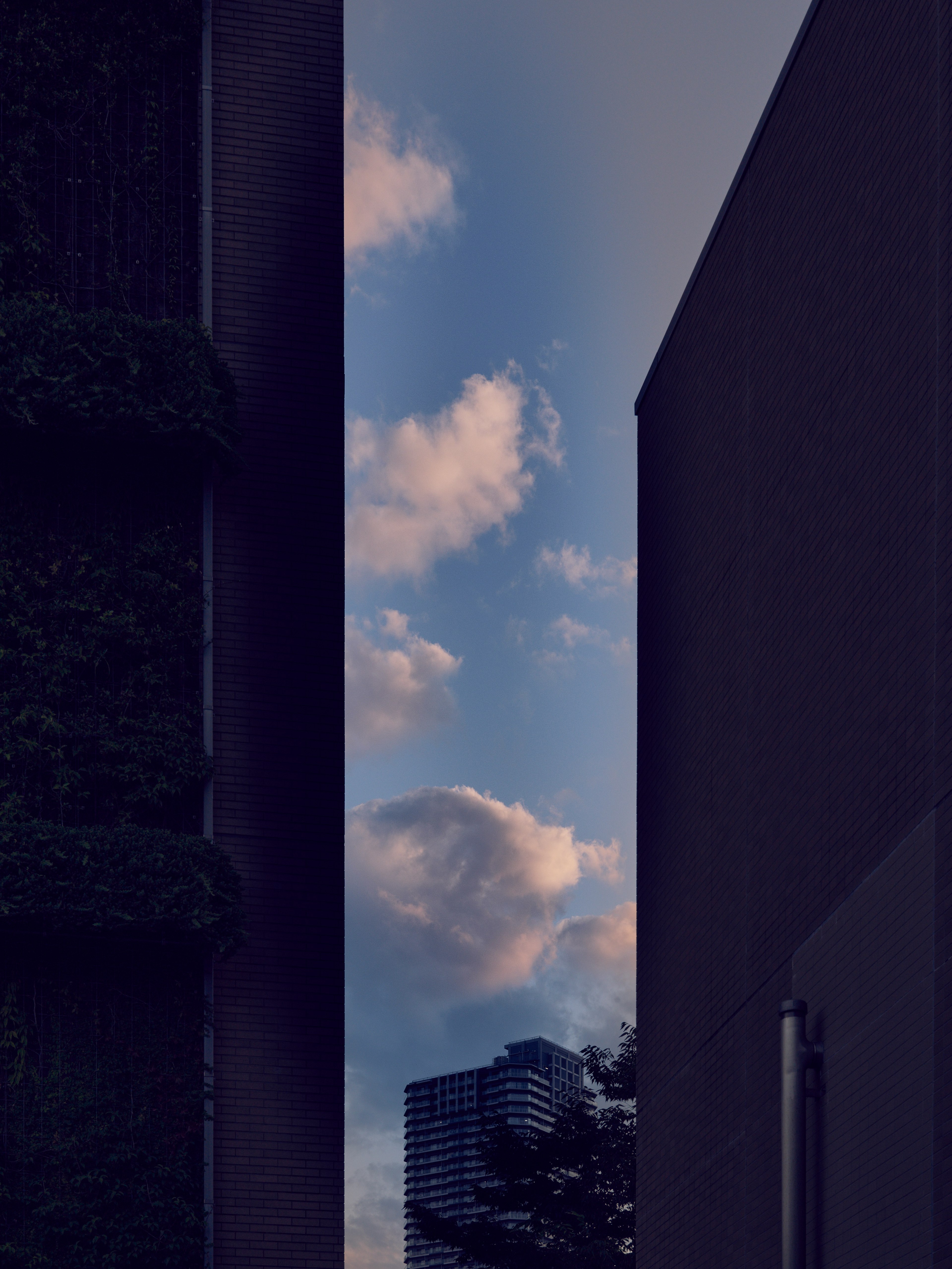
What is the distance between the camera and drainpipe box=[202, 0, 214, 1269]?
14188 millimetres

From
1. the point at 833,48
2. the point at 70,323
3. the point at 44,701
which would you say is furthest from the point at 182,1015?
the point at 833,48

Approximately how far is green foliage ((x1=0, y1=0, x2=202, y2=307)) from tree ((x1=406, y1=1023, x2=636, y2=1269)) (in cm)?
3064

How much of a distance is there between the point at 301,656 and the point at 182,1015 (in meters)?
3.51

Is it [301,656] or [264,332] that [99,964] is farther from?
[264,332]

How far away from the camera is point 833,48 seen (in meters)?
12.7

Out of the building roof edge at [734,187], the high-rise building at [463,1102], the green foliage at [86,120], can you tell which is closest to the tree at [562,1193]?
the high-rise building at [463,1102]

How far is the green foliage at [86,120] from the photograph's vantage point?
50.8ft

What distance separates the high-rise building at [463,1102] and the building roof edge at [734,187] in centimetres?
4953

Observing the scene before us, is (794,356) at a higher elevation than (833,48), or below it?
below

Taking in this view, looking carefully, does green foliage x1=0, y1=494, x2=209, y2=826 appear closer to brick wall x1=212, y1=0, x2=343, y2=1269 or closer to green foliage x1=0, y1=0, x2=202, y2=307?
brick wall x1=212, y1=0, x2=343, y2=1269

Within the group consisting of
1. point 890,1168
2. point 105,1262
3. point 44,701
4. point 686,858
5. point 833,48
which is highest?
point 833,48

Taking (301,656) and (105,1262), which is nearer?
(105,1262)

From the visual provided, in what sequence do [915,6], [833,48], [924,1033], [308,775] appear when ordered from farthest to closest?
[308,775], [833,48], [915,6], [924,1033]

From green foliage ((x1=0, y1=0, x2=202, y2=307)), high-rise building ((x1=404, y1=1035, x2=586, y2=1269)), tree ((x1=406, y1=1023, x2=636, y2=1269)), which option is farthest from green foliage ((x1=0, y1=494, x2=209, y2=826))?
high-rise building ((x1=404, y1=1035, x2=586, y2=1269))
